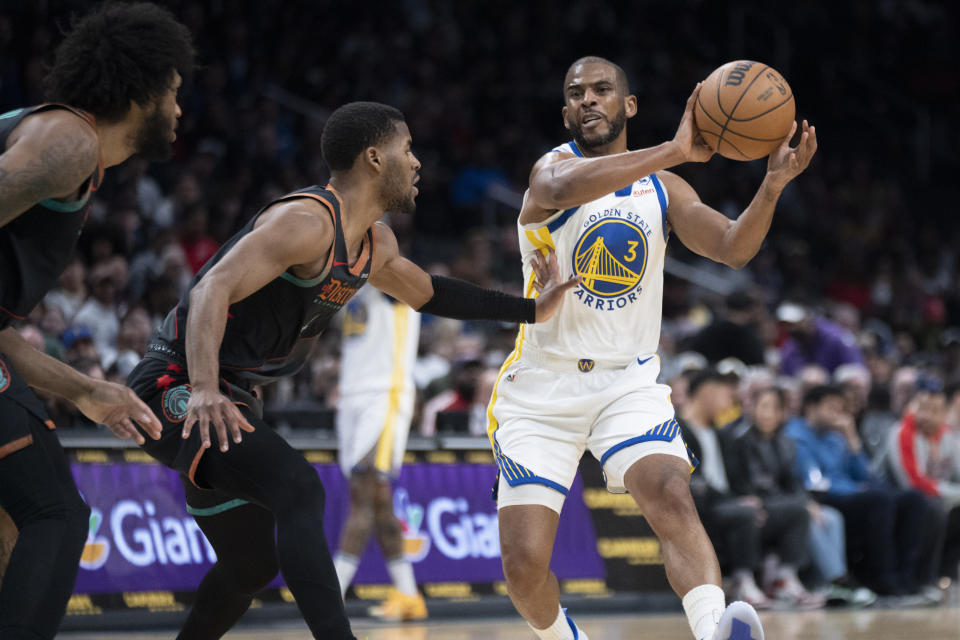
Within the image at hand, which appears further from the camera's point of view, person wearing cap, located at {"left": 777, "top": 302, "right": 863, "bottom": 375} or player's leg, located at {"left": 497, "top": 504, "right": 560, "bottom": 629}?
person wearing cap, located at {"left": 777, "top": 302, "right": 863, "bottom": 375}

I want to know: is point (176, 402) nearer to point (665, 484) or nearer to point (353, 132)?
point (353, 132)

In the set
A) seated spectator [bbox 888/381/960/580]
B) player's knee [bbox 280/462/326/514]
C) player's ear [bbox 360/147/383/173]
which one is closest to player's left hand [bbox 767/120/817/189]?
player's ear [bbox 360/147/383/173]

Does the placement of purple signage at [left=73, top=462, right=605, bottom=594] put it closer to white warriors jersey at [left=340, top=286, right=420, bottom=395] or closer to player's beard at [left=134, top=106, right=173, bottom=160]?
white warriors jersey at [left=340, top=286, right=420, bottom=395]

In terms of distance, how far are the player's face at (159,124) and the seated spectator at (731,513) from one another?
604 centimetres

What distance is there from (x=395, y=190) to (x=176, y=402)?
1.09 metres

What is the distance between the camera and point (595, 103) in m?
5.17

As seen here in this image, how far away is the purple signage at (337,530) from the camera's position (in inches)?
303

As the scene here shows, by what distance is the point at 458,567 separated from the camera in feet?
28.8

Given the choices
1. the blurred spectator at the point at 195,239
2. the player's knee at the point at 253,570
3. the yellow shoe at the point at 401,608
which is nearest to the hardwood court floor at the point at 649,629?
the yellow shoe at the point at 401,608

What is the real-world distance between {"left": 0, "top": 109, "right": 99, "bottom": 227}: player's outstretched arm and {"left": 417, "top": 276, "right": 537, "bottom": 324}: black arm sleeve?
181cm

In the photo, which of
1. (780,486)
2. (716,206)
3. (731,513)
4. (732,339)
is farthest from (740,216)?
(716,206)

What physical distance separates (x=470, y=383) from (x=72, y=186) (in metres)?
6.51

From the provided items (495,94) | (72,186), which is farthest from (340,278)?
(495,94)

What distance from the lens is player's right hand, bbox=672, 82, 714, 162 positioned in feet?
15.3
